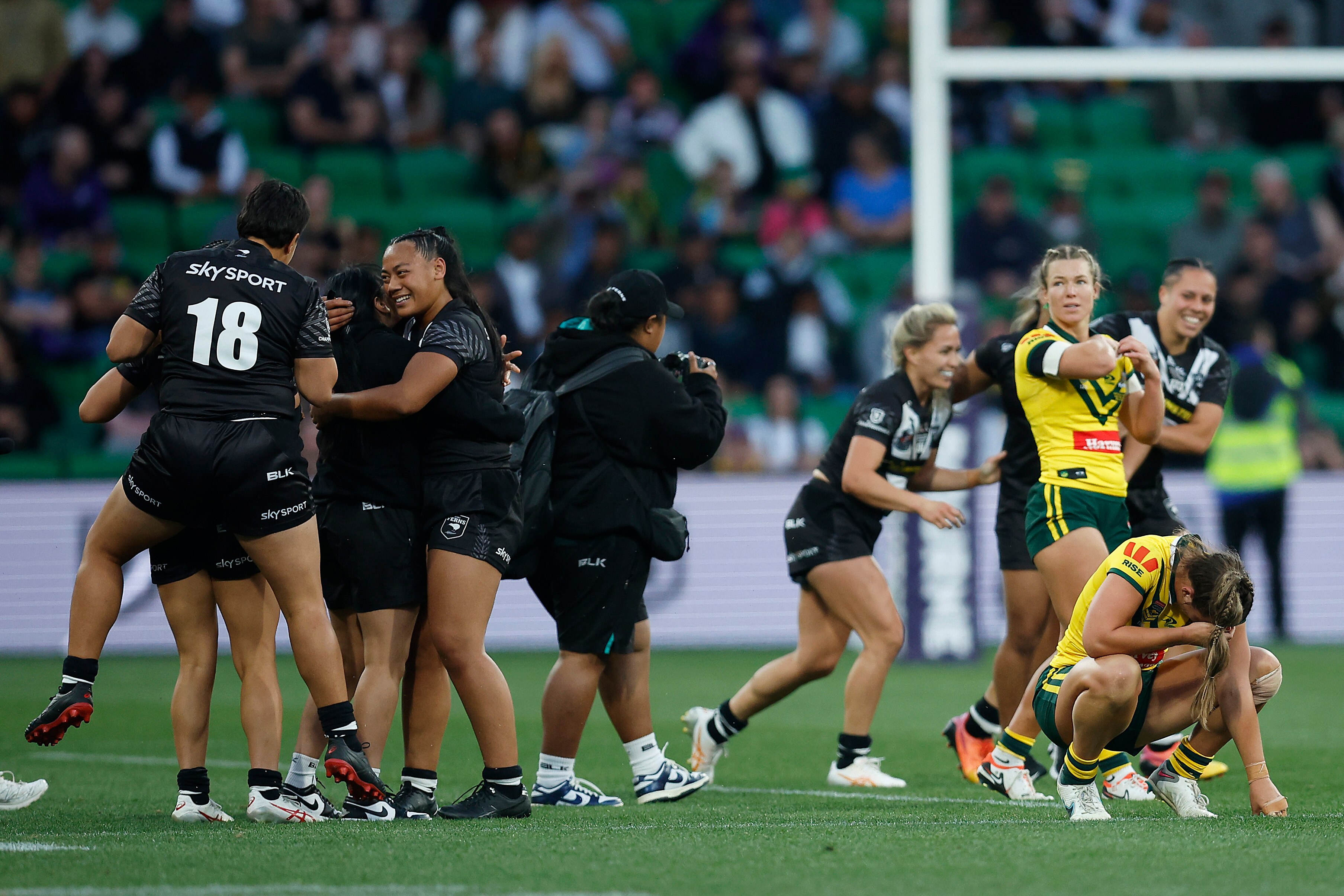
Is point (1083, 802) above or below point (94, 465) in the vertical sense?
below

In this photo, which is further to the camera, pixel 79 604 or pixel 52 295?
pixel 52 295

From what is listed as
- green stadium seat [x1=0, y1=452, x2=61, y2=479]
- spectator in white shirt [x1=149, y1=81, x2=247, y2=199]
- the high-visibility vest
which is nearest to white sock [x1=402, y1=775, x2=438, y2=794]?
green stadium seat [x1=0, y1=452, x2=61, y2=479]

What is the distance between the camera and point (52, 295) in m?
15.1

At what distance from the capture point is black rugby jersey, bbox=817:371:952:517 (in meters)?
7.03

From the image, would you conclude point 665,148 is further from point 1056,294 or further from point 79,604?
point 79,604

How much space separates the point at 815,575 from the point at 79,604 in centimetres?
309

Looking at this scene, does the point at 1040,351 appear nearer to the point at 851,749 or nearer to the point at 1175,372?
the point at 1175,372

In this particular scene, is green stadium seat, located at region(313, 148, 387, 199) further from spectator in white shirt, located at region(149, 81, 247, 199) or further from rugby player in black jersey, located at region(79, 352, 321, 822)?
rugby player in black jersey, located at region(79, 352, 321, 822)

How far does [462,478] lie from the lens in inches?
225

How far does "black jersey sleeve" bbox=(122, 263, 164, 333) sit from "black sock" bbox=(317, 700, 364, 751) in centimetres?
138

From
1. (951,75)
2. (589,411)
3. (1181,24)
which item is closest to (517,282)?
(951,75)

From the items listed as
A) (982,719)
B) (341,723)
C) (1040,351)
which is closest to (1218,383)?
(1040,351)

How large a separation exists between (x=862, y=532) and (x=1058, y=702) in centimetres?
172

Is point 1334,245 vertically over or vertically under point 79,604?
over
